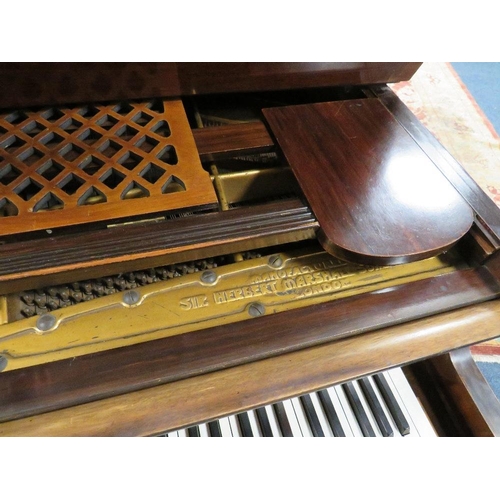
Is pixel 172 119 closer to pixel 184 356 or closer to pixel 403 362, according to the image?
pixel 184 356

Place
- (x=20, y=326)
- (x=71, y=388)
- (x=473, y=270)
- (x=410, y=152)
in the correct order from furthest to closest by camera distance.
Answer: (x=410, y=152)
(x=473, y=270)
(x=20, y=326)
(x=71, y=388)

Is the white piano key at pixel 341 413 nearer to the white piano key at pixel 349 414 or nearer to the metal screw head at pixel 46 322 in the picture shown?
the white piano key at pixel 349 414

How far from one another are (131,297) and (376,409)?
0.66 meters

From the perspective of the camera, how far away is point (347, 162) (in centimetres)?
96

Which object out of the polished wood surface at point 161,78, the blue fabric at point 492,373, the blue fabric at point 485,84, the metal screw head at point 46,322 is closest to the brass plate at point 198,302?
the metal screw head at point 46,322

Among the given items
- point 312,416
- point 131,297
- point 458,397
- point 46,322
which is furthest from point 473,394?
point 46,322

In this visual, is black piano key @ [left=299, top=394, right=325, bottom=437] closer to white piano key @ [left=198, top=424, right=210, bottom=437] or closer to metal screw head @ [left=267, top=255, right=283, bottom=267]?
white piano key @ [left=198, top=424, right=210, bottom=437]

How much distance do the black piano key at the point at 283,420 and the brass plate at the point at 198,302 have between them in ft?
0.92

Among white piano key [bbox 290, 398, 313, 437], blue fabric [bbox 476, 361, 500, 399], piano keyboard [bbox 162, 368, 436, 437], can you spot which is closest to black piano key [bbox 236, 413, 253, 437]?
piano keyboard [bbox 162, 368, 436, 437]

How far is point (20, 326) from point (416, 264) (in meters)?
0.87

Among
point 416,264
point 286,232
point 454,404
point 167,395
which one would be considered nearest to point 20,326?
point 167,395

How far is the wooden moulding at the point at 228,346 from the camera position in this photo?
2.23 ft

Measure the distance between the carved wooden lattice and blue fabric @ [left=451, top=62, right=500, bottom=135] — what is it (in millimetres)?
2328

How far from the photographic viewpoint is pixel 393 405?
3.34 feet
